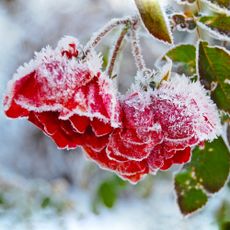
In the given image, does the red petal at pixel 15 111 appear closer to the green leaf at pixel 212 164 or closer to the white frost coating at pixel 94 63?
the white frost coating at pixel 94 63

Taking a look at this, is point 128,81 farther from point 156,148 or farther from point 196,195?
point 156,148

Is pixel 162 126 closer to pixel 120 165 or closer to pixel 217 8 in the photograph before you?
pixel 120 165

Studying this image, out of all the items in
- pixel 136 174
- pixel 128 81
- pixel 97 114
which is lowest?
pixel 128 81

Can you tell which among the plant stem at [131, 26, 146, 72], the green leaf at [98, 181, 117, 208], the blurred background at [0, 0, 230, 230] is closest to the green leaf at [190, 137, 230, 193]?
the plant stem at [131, 26, 146, 72]

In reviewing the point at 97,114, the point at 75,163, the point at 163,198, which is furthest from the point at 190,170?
the point at 75,163

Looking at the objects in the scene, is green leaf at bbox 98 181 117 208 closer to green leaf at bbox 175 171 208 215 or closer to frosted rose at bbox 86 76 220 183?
green leaf at bbox 175 171 208 215

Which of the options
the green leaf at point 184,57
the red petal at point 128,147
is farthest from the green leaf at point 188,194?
the red petal at point 128,147
